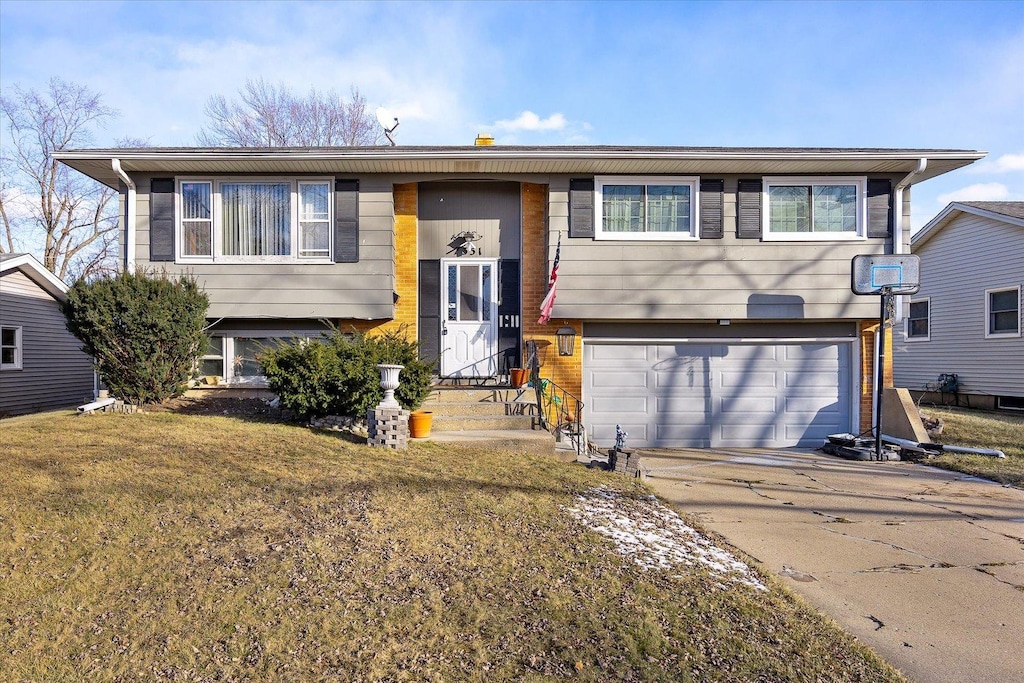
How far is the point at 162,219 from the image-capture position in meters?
10.2

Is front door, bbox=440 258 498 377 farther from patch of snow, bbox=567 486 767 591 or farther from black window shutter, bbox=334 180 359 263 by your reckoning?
patch of snow, bbox=567 486 767 591

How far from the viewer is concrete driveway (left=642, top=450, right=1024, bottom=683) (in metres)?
3.78

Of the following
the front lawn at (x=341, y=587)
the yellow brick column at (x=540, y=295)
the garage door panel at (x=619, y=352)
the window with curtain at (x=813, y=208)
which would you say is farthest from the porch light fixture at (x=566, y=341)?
the front lawn at (x=341, y=587)

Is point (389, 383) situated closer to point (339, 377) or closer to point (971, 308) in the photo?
point (339, 377)

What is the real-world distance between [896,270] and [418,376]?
312 inches

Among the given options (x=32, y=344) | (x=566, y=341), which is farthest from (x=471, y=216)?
(x=32, y=344)

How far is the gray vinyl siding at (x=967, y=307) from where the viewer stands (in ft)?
49.2

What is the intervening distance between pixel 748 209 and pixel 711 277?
55.2 inches

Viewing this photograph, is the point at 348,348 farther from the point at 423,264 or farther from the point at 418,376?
the point at 423,264

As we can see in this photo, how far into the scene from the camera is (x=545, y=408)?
10094mm

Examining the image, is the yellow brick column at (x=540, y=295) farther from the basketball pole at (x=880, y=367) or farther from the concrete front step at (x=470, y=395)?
the basketball pole at (x=880, y=367)

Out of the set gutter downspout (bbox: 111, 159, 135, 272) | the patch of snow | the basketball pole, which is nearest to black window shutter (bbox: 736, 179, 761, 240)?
the basketball pole

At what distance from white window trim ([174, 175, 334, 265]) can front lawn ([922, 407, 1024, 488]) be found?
10547 millimetres

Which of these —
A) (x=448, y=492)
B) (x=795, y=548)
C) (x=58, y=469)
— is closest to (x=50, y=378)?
(x=58, y=469)
